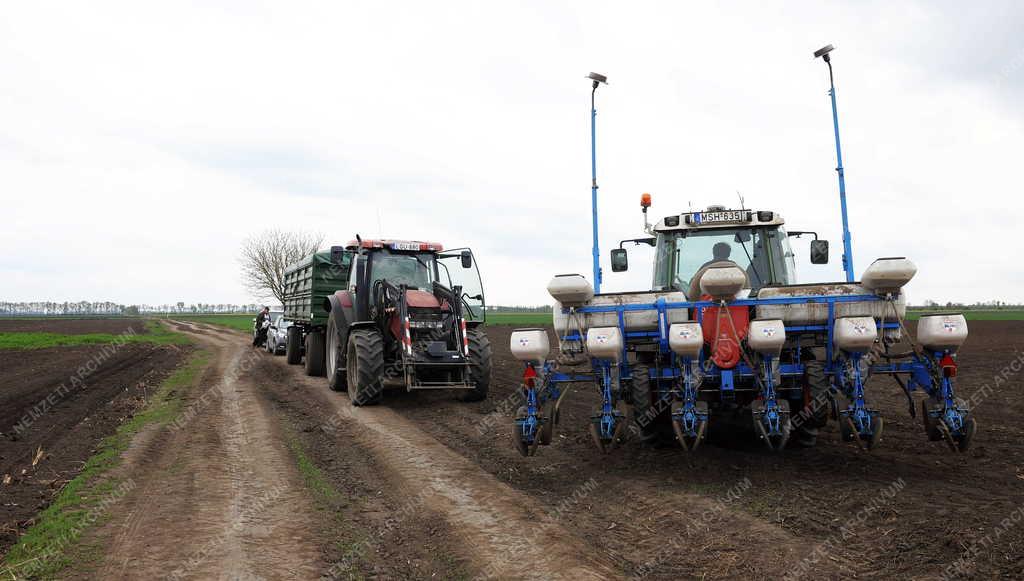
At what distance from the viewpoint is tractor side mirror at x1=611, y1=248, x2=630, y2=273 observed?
340 inches

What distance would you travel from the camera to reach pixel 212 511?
209 inches

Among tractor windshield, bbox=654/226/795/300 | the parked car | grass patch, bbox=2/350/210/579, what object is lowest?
grass patch, bbox=2/350/210/579

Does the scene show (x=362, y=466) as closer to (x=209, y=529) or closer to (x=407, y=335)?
(x=209, y=529)

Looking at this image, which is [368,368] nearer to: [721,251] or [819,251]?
[721,251]

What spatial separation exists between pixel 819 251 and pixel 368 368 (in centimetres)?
649

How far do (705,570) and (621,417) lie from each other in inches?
78.0

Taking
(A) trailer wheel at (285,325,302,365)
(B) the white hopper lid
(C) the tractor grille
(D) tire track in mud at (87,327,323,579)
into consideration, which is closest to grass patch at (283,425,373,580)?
(D) tire track in mud at (87,327,323,579)

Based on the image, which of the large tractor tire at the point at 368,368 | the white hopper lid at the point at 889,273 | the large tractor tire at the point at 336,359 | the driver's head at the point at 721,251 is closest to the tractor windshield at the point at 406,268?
the large tractor tire at the point at 336,359

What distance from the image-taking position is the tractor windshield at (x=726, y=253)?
7.88 meters

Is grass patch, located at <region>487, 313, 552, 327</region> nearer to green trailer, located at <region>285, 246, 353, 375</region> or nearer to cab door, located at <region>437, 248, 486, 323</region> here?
green trailer, located at <region>285, 246, 353, 375</region>

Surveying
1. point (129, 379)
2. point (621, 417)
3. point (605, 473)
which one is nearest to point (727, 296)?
point (621, 417)

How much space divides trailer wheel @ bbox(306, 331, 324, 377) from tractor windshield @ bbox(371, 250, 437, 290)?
3.99 meters

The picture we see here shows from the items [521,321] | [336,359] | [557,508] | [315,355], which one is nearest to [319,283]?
[315,355]

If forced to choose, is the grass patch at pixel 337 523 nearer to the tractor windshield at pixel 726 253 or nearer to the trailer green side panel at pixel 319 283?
the tractor windshield at pixel 726 253
